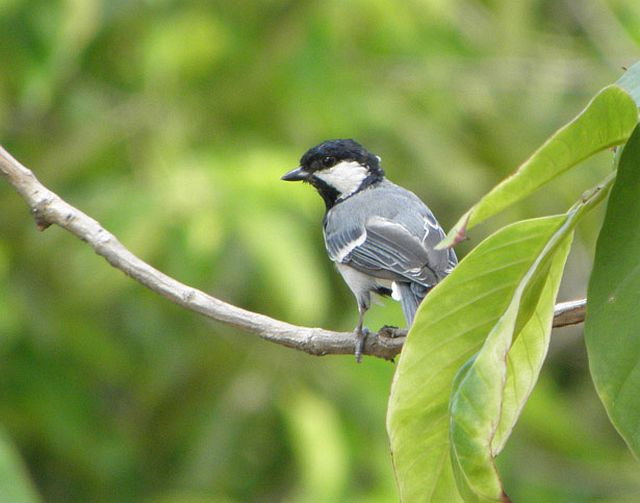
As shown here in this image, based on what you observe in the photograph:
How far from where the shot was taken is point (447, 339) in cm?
144

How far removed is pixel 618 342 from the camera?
1297mm

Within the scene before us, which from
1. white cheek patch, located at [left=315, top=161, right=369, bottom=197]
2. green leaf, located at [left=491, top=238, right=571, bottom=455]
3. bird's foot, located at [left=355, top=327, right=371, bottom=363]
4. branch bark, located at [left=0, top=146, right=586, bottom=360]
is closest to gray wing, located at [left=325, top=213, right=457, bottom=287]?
white cheek patch, located at [left=315, top=161, right=369, bottom=197]

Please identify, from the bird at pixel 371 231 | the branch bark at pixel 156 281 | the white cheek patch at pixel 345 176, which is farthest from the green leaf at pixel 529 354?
the white cheek patch at pixel 345 176

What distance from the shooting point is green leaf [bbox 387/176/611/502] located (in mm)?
1389

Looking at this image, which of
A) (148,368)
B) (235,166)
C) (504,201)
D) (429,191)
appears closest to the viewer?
(504,201)

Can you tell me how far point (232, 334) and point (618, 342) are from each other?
3753mm

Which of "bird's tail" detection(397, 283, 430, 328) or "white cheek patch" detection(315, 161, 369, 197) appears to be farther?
"white cheek patch" detection(315, 161, 369, 197)

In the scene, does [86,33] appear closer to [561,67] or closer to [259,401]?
[259,401]

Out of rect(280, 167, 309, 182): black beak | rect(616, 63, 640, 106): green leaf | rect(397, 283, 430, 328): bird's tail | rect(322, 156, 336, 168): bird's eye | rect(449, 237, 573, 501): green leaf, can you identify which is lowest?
rect(397, 283, 430, 328): bird's tail

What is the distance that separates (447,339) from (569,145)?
12.7 inches

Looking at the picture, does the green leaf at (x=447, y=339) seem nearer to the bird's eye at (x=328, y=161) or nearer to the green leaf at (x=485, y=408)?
the green leaf at (x=485, y=408)

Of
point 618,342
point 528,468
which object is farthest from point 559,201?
point 618,342

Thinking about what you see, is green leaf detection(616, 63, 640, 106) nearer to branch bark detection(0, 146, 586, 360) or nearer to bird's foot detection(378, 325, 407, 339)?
branch bark detection(0, 146, 586, 360)

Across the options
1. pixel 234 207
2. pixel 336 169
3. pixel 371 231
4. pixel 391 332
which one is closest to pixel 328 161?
pixel 336 169
